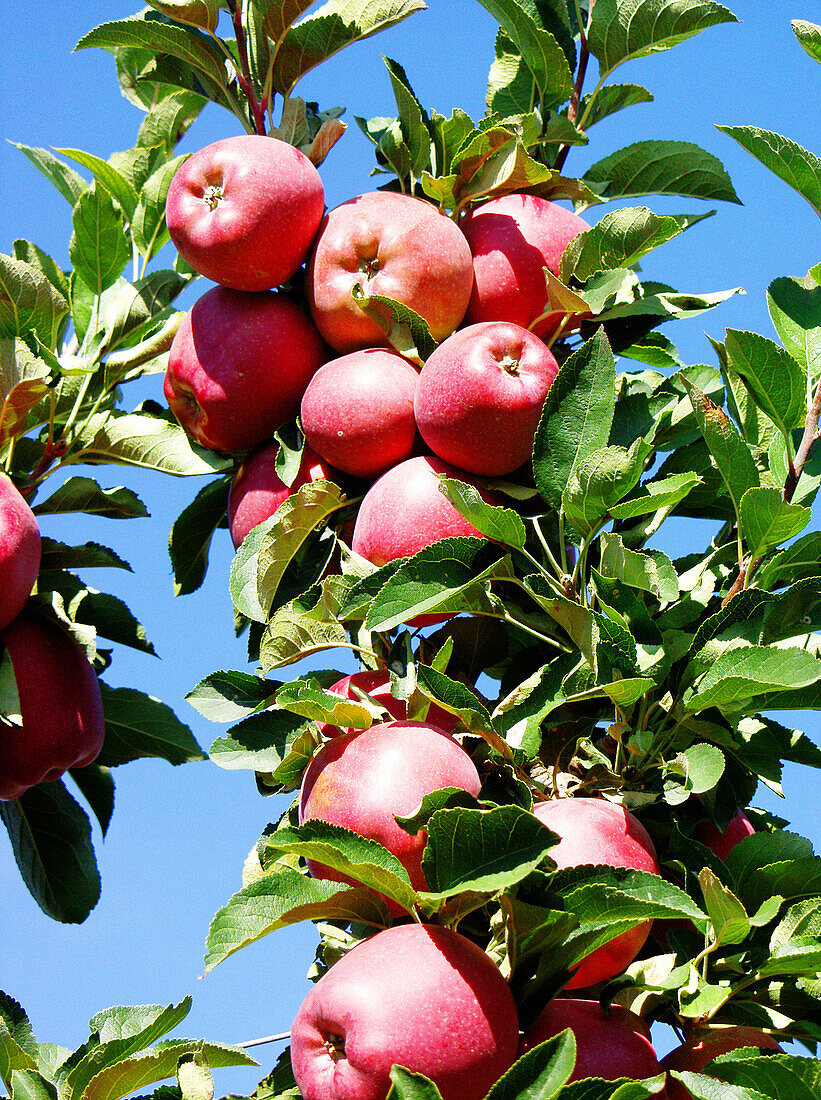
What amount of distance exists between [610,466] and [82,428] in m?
1.60

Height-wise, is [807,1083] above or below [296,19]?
below

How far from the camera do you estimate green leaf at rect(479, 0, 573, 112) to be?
2.46 m

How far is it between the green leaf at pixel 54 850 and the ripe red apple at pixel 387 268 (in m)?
1.50

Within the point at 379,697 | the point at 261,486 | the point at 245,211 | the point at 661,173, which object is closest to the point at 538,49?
the point at 661,173

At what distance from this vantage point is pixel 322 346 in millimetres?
2455

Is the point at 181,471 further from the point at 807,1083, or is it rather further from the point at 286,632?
the point at 807,1083

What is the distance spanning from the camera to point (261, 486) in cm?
239

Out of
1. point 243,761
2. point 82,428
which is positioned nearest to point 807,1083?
point 243,761

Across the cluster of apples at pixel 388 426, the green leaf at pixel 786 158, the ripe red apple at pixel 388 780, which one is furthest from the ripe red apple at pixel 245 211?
the ripe red apple at pixel 388 780

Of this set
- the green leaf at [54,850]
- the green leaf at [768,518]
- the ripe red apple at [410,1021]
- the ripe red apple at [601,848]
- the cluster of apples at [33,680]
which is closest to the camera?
the ripe red apple at [410,1021]

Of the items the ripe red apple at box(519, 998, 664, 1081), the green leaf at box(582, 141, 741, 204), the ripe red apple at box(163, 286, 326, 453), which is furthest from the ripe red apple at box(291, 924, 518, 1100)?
the green leaf at box(582, 141, 741, 204)

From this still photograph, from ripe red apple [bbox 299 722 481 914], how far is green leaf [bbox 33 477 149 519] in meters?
1.28

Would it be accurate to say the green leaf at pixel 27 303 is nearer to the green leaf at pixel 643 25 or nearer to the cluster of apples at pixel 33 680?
the cluster of apples at pixel 33 680

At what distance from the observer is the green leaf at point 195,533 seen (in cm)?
275
